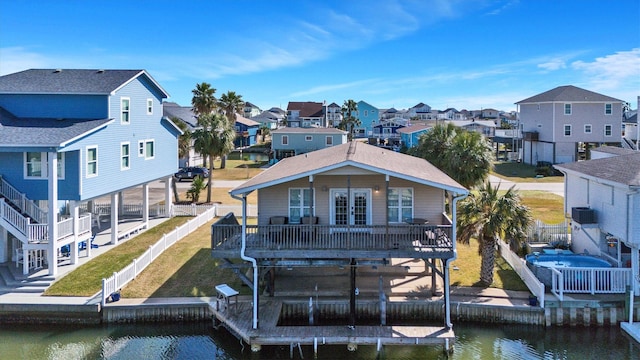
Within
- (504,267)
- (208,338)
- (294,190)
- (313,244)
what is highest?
(294,190)

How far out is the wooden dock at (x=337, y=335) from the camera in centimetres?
1469

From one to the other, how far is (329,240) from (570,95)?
50.6 metres

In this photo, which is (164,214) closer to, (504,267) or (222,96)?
(504,267)

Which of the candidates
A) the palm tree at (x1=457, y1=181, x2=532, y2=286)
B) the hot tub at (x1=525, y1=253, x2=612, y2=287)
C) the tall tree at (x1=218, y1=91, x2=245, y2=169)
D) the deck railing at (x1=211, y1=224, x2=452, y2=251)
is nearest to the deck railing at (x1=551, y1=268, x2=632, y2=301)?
the hot tub at (x1=525, y1=253, x2=612, y2=287)

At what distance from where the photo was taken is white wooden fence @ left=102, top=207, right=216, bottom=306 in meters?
17.9

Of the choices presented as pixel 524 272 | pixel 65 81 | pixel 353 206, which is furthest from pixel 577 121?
pixel 65 81

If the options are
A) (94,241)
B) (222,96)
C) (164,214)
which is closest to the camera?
(94,241)

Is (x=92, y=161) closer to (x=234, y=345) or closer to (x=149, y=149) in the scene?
(x=149, y=149)

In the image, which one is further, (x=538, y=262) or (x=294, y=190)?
(x=538, y=262)

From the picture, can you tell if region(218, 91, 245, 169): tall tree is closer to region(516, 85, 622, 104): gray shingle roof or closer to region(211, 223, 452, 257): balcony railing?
region(516, 85, 622, 104): gray shingle roof

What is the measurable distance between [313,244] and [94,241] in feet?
50.3

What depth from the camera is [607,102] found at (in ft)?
180

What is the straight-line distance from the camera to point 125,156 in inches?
972

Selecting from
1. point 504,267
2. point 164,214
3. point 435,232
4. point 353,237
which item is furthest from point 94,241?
point 504,267
